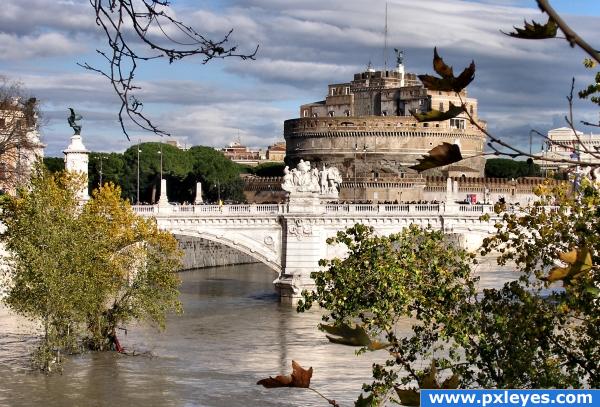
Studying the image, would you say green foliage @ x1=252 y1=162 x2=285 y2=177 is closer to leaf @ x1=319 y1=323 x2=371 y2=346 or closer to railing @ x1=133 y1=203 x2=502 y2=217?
railing @ x1=133 y1=203 x2=502 y2=217

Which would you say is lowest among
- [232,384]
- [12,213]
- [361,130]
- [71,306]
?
[232,384]

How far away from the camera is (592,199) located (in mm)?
10844

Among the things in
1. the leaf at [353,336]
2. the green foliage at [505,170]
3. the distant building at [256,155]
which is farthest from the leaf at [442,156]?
the distant building at [256,155]

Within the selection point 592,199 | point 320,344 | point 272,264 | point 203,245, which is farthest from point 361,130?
point 592,199

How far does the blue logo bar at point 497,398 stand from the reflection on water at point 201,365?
16039 mm

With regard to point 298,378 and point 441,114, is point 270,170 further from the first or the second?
point 441,114

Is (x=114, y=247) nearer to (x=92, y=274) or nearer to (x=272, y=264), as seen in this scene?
(x=92, y=274)

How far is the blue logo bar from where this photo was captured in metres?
3.75

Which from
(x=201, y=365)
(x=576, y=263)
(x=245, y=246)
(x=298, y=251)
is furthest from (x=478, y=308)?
(x=245, y=246)

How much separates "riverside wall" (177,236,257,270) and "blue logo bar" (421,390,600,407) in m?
43.9

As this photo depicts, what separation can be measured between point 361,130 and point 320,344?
51886 millimetres

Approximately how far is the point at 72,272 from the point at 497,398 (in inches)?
747

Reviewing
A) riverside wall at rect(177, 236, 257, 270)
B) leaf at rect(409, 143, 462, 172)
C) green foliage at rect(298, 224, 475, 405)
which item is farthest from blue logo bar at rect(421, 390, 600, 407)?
riverside wall at rect(177, 236, 257, 270)

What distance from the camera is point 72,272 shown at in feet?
72.6
